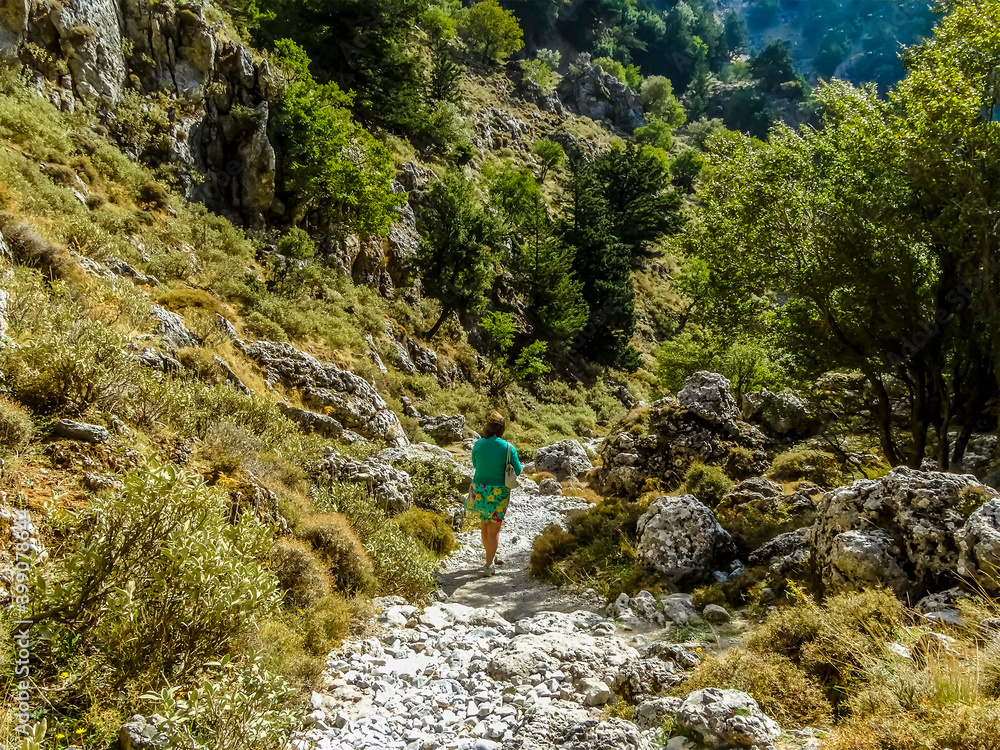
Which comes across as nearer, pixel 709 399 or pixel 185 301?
pixel 185 301

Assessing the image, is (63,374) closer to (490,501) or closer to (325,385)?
(490,501)

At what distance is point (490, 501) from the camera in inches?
316

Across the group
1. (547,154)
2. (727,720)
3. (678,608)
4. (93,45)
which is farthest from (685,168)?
(727,720)

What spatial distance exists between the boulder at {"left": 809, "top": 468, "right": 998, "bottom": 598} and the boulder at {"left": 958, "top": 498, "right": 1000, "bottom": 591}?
0.01m

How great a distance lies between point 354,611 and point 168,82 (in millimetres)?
19771

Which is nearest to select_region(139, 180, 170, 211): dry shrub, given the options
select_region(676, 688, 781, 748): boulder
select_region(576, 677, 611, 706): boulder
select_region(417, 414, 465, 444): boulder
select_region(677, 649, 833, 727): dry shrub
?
select_region(417, 414, 465, 444): boulder

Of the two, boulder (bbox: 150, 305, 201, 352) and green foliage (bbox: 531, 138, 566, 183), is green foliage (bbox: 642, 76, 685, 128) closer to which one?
green foliage (bbox: 531, 138, 566, 183)

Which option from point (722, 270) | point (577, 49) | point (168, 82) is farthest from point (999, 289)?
point (577, 49)

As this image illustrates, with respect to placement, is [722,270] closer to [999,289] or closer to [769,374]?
[999,289]

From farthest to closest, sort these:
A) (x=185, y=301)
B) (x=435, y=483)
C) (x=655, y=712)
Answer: (x=185, y=301)
(x=435, y=483)
(x=655, y=712)

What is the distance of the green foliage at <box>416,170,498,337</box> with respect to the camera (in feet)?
93.0

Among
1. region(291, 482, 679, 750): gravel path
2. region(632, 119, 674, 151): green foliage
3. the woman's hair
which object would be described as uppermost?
region(632, 119, 674, 151): green foliage

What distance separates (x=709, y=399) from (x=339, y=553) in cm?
944

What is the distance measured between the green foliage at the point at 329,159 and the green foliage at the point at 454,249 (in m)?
3.76
